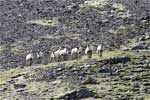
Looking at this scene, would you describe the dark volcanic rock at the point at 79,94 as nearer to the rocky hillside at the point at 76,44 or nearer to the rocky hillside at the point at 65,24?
the rocky hillside at the point at 76,44

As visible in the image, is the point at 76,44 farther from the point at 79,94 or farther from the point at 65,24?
the point at 79,94

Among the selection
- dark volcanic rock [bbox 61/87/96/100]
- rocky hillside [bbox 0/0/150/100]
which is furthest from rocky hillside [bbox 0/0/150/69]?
dark volcanic rock [bbox 61/87/96/100]

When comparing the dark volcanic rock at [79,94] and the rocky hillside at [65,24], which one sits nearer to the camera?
the dark volcanic rock at [79,94]

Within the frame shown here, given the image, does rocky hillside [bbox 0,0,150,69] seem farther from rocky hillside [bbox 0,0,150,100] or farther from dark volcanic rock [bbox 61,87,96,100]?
dark volcanic rock [bbox 61,87,96,100]

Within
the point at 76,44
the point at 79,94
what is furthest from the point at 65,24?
the point at 79,94

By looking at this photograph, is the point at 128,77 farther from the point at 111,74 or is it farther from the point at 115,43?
the point at 115,43

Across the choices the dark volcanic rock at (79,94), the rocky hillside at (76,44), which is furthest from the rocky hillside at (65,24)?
the dark volcanic rock at (79,94)

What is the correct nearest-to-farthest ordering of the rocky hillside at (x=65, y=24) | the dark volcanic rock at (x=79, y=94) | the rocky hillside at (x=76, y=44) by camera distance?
the dark volcanic rock at (x=79, y=94) < the rocky hillside at (x=76, y=44) < the rocky hillside at (x=65, y=24)

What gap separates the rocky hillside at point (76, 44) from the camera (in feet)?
104

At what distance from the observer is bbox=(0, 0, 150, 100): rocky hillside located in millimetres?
31562

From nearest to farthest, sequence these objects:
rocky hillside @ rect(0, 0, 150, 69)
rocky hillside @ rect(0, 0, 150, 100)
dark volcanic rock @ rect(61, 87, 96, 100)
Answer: dark volcanic rock @ rect(61, 87, 96, 100) → rocky hillside @ rect(0, 0, 150, 100) → rocky hillside @ rect(0, 0, 150, 69)

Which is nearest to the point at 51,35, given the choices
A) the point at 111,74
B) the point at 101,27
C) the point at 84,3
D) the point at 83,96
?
the point at 101,27

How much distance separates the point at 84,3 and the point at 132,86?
4465 cm

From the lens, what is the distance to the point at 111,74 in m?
33.8
